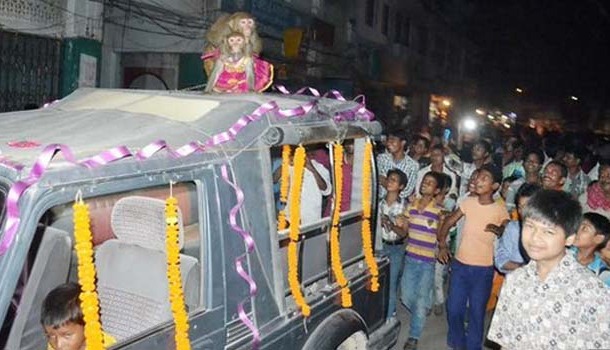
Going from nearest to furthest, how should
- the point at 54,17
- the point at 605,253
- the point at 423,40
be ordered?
the point at 605,253, the point at 54,17, the point at 423,40

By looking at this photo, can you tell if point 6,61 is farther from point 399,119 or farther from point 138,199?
point 399,119

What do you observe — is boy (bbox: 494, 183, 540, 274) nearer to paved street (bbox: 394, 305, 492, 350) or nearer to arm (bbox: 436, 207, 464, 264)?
arm (bbox: 436, 207, 464, 264)

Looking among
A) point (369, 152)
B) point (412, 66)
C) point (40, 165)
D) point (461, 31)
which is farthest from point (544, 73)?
point (40, 165)

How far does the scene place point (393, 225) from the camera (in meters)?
5.53

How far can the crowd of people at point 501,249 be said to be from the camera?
2.65 m

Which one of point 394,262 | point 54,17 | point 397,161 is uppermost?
point 54,17

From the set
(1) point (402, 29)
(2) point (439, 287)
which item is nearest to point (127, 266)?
(2) point (439, 287)

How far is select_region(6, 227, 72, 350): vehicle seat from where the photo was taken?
2289mm

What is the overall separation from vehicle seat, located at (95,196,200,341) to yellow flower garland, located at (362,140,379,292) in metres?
1.47

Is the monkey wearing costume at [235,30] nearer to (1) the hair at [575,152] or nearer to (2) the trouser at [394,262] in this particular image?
(2) the trouser at [394,262]

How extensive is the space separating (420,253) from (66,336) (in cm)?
376

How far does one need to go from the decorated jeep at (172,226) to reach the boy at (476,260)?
184cm

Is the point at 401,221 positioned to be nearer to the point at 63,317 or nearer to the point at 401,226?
the point at 401,226

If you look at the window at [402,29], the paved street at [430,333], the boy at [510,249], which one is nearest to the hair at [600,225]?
the boy at [510,249]
